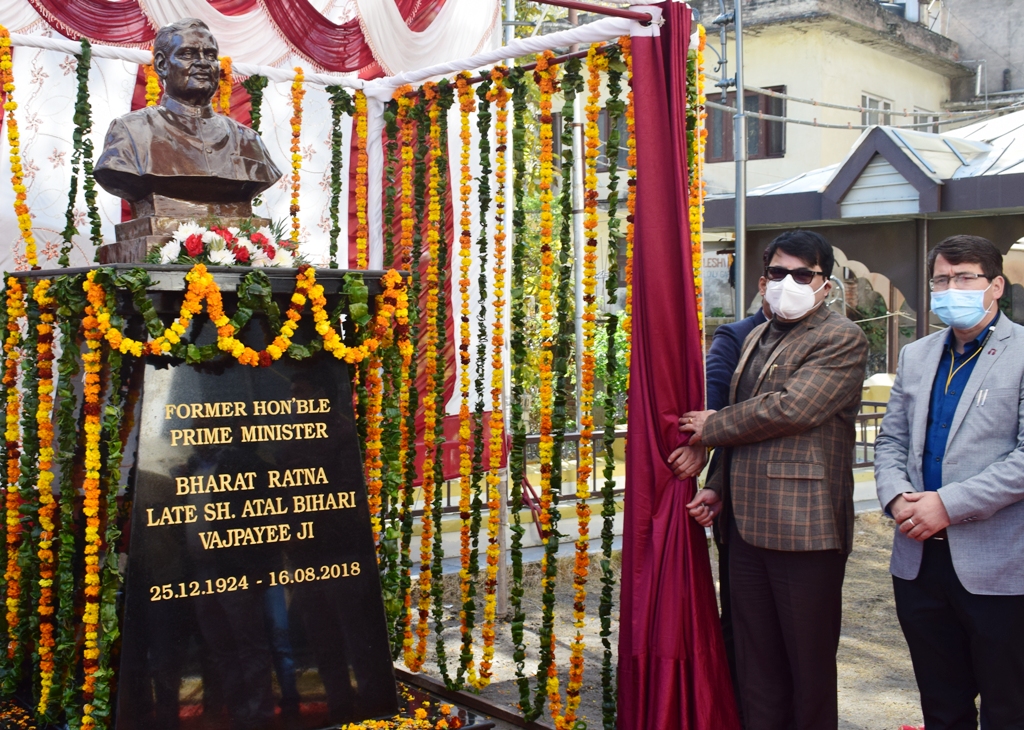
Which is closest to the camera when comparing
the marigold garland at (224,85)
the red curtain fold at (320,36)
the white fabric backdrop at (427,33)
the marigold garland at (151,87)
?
the marigold garland at (151,87)

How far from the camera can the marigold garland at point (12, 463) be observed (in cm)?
360

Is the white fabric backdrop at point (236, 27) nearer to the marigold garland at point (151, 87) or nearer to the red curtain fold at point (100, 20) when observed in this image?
the red curtain fold at point (100, 20)

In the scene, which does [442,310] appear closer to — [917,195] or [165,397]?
[165,397]

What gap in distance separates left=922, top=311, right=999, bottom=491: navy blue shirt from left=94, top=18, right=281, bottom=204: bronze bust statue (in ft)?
8.18

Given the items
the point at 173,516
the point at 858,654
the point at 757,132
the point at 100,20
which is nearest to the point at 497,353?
the point at 173,516

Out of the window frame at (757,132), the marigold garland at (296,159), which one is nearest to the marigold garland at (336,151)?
the marigold garland at (296,159)

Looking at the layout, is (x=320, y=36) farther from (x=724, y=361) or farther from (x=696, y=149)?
(x=724, y=361)

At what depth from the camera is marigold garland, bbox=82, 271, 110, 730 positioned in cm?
319

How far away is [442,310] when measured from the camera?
4504mm

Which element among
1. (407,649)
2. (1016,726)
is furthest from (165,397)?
(1016,726)

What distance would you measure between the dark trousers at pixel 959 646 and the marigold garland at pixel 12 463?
9.80 ft

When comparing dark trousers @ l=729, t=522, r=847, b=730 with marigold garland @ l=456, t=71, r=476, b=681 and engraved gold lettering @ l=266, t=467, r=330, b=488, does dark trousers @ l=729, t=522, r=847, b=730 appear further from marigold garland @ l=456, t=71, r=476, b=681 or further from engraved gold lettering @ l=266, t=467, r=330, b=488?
engraved gold lettering @ l=266, t=467, r=330, b=488

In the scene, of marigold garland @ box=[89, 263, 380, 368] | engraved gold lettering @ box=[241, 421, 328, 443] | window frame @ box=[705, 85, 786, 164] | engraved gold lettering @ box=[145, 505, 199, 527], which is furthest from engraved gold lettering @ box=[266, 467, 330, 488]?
window frame @ box=[705, 85, 786, 164]

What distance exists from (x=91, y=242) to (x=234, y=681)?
2.10 metres
